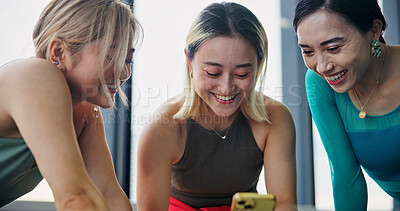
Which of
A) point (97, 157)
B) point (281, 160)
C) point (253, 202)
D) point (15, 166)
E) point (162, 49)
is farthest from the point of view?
point (162, 49)

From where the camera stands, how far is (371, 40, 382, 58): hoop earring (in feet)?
3.03

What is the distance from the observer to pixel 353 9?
2.91 feet

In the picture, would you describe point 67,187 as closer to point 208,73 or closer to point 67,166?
point 67,166

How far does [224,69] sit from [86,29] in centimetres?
31

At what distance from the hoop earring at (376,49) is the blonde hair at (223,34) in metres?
0.25

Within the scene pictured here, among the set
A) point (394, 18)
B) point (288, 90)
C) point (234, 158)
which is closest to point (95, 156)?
point (234, 158)

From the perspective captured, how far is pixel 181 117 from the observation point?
3.17ft

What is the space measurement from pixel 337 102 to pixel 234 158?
1.01ft

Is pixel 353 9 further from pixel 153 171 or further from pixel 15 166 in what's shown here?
pixel 15 166

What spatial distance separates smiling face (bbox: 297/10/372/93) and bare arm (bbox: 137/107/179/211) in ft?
1.35

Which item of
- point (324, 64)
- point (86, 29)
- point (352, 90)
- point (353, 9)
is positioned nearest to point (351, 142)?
point (352, 90)

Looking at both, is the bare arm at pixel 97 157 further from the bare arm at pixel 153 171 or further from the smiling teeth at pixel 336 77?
the smiling teeth at pixel 336 77

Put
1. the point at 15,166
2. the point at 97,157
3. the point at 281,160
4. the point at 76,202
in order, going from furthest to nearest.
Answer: the point at 281,160, the point at 97,157, the point at 15,166, the point at 76,202

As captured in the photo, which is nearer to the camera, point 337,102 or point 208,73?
point 208,73
